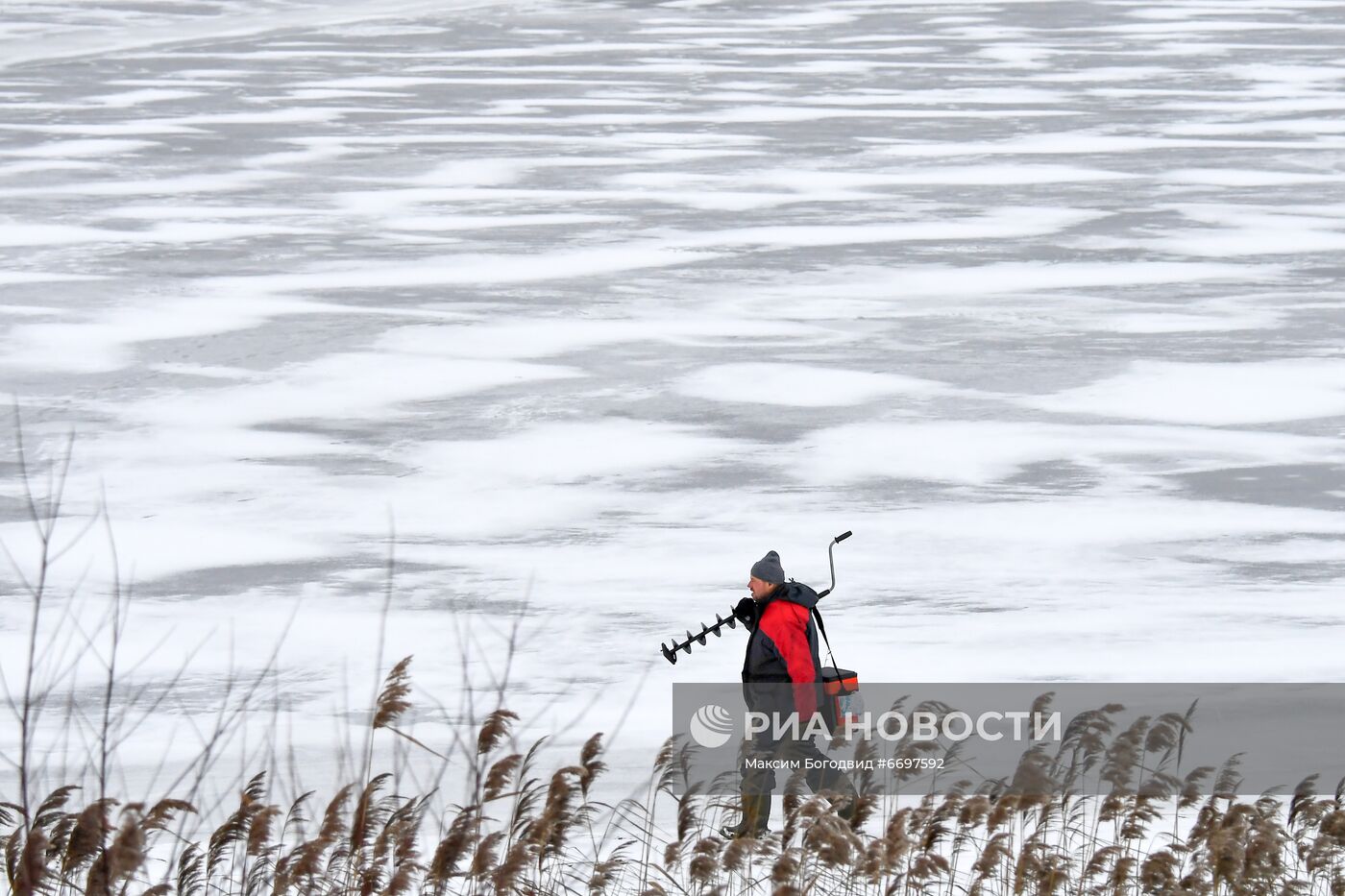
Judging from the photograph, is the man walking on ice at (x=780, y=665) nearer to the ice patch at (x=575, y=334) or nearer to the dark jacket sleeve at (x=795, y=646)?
the dark jacket sleeve at (x=795, y=646)

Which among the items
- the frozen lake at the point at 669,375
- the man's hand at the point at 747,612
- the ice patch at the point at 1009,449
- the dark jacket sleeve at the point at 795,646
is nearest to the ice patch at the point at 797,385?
the frozen lake at the point at 669,375

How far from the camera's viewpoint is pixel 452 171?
738 inches

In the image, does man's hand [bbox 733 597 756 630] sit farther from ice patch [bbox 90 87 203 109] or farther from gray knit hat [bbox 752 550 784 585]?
ice patch [bbox 90 87 203 109]

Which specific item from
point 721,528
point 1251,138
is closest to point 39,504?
point 721,528

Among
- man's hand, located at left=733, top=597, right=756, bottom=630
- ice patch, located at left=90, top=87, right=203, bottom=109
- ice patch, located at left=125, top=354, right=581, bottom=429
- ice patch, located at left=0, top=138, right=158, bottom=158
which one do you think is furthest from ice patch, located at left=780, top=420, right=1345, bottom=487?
ice patch, located at left=90, top=87, right=203, bottom=109

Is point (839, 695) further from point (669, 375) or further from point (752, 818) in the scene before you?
point (669, 375)

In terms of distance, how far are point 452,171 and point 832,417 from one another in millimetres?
8950

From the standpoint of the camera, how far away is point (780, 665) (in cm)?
520

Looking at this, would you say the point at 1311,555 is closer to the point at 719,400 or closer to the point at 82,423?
the point at 719,400

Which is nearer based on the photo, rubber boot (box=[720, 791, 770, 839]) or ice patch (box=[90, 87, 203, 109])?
rubber boot (box=[720, 791, 770, 839])

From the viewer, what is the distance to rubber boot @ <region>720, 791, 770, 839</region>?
16.1ft

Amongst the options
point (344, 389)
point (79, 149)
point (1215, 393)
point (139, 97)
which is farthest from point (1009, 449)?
point (139, 97)

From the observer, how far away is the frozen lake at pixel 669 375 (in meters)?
7.54

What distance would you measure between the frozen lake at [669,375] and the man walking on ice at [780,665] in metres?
0.99
